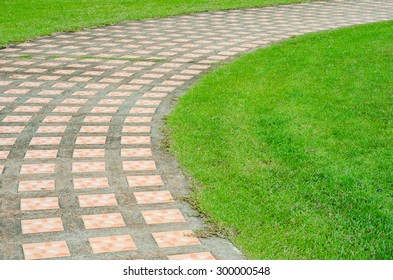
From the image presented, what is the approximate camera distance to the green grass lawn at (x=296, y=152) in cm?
440

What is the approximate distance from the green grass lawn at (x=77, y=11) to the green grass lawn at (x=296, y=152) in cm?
466

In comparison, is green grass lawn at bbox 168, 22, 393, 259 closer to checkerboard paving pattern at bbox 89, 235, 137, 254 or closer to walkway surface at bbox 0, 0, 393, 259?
walkway surface at bbox 0, 0, 393, 259

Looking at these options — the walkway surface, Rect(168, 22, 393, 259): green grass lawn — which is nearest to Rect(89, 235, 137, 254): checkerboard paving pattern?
the walkway surface


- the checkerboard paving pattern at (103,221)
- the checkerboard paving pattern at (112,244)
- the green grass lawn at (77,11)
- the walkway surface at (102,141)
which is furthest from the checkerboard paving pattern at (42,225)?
the green grass lawn at (77,11)

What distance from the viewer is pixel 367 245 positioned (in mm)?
4203

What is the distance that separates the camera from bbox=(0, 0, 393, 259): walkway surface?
4.36 metres

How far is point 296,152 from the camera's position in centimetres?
578

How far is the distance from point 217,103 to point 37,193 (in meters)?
2.97

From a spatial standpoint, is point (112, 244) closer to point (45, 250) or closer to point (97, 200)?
point (45, 250)

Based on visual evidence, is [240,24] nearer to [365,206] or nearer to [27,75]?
[27,75]

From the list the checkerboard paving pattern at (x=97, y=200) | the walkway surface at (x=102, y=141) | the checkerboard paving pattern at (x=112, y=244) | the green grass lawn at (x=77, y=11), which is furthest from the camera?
the green grass lawn at (x=77, y=11)

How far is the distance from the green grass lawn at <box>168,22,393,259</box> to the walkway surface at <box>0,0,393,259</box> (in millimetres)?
274

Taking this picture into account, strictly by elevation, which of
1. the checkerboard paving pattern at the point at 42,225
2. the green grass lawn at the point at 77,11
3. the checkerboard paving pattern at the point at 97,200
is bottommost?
the green grass lawn at the point at 77,11

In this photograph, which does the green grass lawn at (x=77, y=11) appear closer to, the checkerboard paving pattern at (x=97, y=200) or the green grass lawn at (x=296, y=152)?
the green grass lawn at (x=296, y=152)
